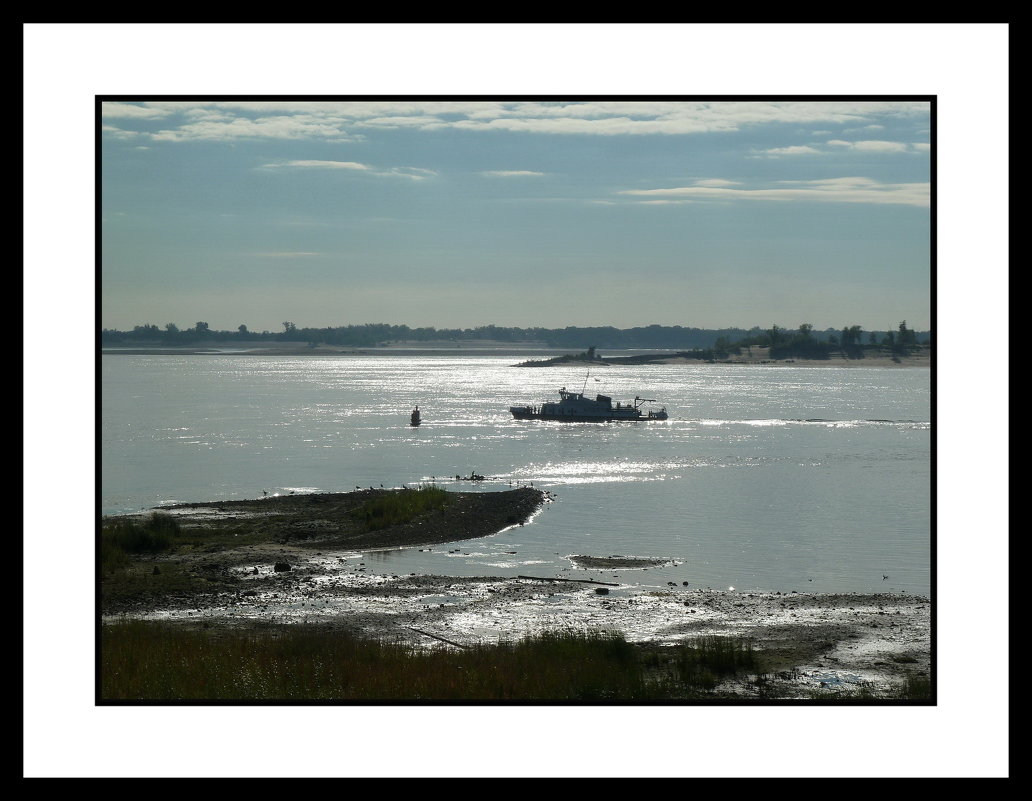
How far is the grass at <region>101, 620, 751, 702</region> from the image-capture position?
12.4 m

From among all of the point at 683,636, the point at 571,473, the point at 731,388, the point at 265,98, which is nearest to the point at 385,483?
the point at 571,473

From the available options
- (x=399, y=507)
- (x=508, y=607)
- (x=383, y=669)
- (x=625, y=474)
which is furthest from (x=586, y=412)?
(x=383, y=669)

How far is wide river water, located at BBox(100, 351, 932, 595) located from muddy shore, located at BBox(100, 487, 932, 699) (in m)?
1.80

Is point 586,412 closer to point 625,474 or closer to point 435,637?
point 625,474

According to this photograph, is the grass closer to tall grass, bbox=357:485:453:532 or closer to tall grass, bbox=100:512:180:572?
tall grass, bbox=100:512:180:572

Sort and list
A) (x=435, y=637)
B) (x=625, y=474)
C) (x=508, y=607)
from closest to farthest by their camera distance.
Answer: (x=435, y=637) → (x=508, y=607) → (x=625, y=474)

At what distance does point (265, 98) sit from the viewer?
9609 millimetres

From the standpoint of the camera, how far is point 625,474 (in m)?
60.9

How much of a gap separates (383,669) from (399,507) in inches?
957
